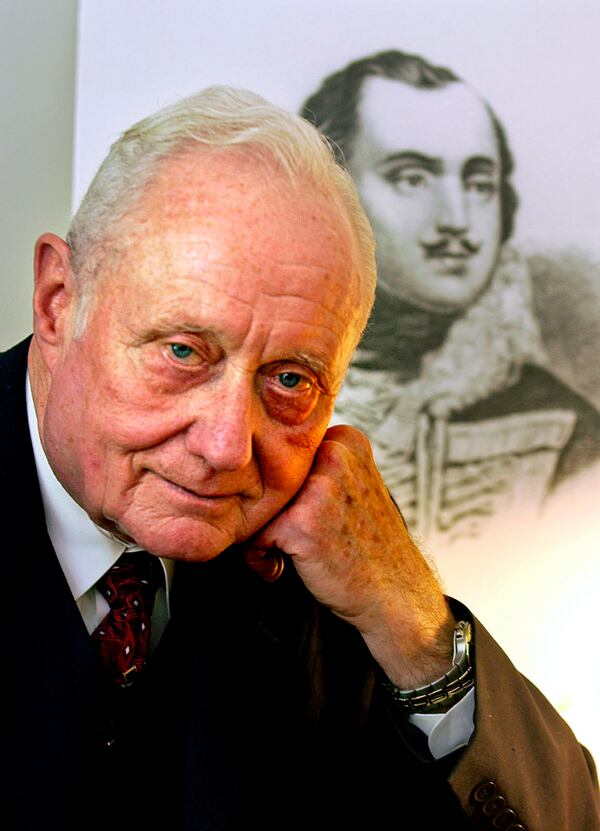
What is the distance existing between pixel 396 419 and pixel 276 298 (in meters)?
0.98

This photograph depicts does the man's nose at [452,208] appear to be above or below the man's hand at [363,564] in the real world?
above

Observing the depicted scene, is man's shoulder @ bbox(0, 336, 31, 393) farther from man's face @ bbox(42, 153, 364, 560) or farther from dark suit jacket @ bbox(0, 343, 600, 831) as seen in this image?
man's face @ bbox(42, 153, 364, 560)

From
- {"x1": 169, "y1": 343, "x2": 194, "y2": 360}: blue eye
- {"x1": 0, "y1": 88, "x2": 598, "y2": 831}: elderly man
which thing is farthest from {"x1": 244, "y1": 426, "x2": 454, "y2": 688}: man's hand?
{"x1": 169, "y1": 343, "x2": 194, "y2": 360}: blue eye

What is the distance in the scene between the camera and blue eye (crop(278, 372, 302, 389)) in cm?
116

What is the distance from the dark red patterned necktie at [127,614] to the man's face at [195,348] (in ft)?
0.47

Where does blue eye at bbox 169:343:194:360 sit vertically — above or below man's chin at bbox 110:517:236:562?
above

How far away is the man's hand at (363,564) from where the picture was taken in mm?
1315

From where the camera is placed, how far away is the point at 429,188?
2012 mm

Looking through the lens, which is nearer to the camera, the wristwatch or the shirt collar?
the shirt collar

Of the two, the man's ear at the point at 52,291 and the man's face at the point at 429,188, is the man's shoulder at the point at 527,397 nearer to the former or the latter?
the man's face at the point at 429,188

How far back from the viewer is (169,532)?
115 cm

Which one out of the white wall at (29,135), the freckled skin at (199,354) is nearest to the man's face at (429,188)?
the white wall at (29,135)

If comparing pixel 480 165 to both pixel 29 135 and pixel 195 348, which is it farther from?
pixel 195 348

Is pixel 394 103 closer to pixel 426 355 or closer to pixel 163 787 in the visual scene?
pixel 426 355
